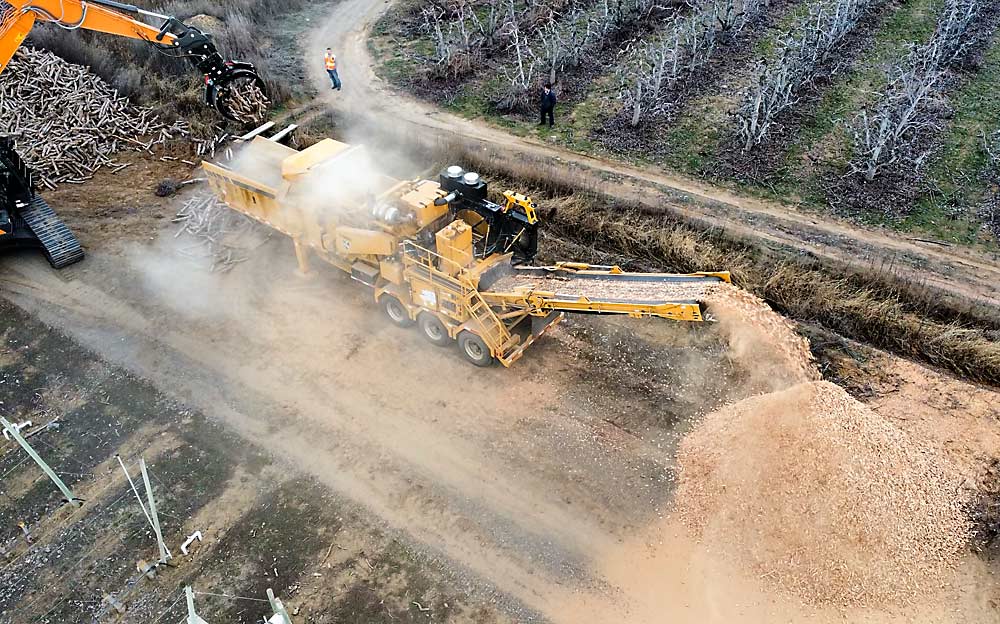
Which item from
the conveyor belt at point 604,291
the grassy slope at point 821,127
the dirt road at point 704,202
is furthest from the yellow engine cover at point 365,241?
the grassy slope at point 821,127

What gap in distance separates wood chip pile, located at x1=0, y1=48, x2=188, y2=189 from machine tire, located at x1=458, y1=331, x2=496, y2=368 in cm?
1026

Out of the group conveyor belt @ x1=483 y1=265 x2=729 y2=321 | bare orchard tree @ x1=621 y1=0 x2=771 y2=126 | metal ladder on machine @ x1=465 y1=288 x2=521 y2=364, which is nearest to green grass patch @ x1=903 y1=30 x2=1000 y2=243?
bare orchard tree @ x1=621 y1=0 x2=771 y2=126

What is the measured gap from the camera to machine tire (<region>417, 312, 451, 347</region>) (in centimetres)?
1071

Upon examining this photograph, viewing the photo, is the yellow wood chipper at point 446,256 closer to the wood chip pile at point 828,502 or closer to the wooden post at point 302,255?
the wooden post at point 302,255

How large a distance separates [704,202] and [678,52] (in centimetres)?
797

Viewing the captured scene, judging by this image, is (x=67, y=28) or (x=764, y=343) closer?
(x=764, y=343)

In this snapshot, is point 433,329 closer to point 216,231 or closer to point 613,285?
point 613,285

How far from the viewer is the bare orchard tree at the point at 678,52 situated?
17.7m

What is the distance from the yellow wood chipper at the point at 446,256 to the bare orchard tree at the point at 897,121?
8.58 m

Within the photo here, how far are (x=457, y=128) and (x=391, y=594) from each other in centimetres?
1280

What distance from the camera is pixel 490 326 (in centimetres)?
1010

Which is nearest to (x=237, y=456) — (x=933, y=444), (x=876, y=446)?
(x=876, y=446)

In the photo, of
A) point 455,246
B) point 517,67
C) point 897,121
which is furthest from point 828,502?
point 517,67

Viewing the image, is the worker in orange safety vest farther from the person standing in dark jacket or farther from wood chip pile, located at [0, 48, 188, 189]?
the person standing in dark jacket
